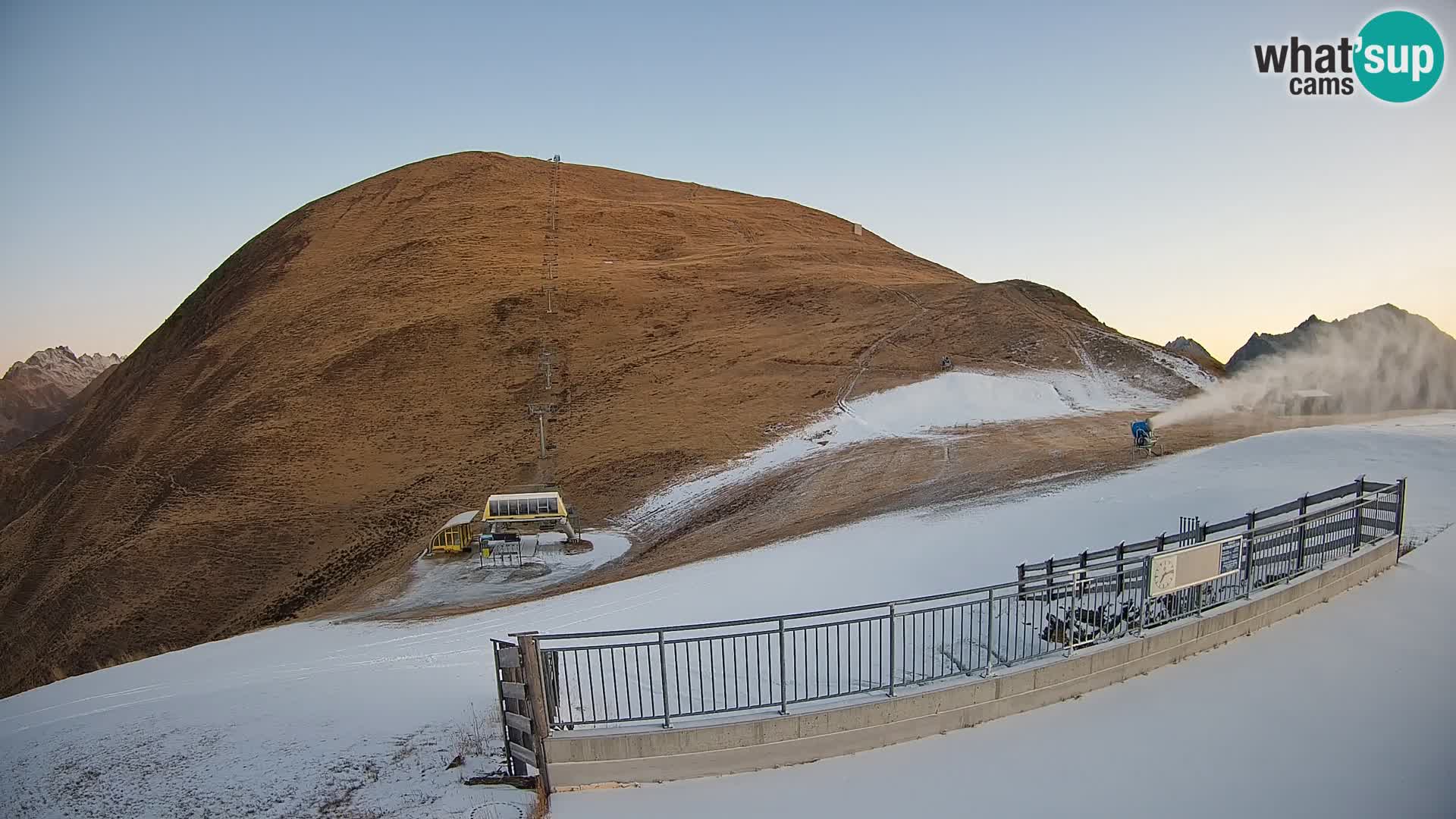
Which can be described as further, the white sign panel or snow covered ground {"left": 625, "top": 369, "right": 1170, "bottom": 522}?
snow covered ground {"left": 625, "top": 369, "right": 1170, "bottom": 522}

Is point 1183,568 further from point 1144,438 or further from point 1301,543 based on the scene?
point 1144,438

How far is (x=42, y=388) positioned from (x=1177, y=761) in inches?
6263

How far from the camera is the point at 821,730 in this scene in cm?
809

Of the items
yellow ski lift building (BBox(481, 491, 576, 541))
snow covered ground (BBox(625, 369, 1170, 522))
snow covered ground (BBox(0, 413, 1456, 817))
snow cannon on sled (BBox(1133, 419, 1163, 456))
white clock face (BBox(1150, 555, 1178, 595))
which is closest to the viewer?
snow covered ground (BBox(0, 413, 1456, 817))

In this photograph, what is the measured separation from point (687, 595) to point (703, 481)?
61.2 feet

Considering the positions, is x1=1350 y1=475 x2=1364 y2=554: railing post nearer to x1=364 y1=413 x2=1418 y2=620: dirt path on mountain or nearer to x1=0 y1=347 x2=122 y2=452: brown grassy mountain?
x1=364 y1=413 x2=1418 y2=620: dirt path on mountain

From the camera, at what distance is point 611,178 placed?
86438 millimetres

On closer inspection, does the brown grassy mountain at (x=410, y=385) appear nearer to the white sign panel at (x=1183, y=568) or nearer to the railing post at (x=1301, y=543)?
the railing post at (x=1301, y=543)

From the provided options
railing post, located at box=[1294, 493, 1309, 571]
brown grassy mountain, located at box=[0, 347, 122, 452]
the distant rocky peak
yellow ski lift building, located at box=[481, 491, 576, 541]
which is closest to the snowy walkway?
railing post, located at box=[1294, 493, 1309, 571]

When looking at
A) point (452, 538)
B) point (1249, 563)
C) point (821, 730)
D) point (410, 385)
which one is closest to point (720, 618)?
point (821, 730)

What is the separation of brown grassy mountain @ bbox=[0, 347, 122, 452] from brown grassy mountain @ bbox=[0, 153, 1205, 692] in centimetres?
6153

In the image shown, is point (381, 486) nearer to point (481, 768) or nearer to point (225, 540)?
point (225, 540)

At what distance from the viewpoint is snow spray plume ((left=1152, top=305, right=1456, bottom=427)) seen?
36375mm

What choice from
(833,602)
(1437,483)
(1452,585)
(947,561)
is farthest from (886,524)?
(1437,483)
